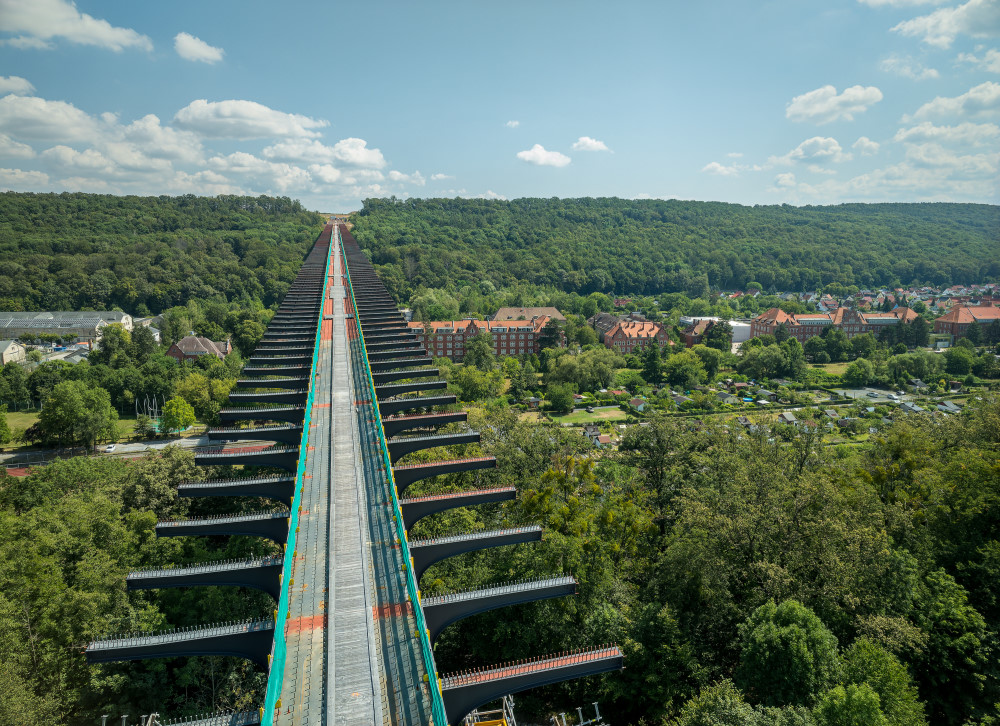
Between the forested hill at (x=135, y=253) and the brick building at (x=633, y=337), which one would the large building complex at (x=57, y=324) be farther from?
the brick building at (x=633, y=337)

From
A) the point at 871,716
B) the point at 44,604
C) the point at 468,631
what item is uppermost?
the point at 871,716

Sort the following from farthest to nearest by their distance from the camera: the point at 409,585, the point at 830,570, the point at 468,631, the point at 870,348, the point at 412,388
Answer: the point at 870,348 < the point at 412,388 < the point at 468,631 < the point at 830,570 < the point at 409,585

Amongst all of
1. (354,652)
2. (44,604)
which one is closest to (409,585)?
(354,652)

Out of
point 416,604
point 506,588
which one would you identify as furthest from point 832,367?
point 416,604

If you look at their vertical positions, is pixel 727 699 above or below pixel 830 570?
below

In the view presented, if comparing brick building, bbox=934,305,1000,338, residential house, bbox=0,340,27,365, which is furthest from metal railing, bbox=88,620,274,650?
brick building, bbox=934,305,1000,338

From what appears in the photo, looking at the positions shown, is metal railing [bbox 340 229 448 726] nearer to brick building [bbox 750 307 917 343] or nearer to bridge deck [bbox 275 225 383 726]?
bridge deck [bbox 275 225 383 726]

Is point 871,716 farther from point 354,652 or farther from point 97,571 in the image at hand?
point 97,571

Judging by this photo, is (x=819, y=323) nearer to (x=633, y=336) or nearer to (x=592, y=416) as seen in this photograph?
(x=633, y=336)
